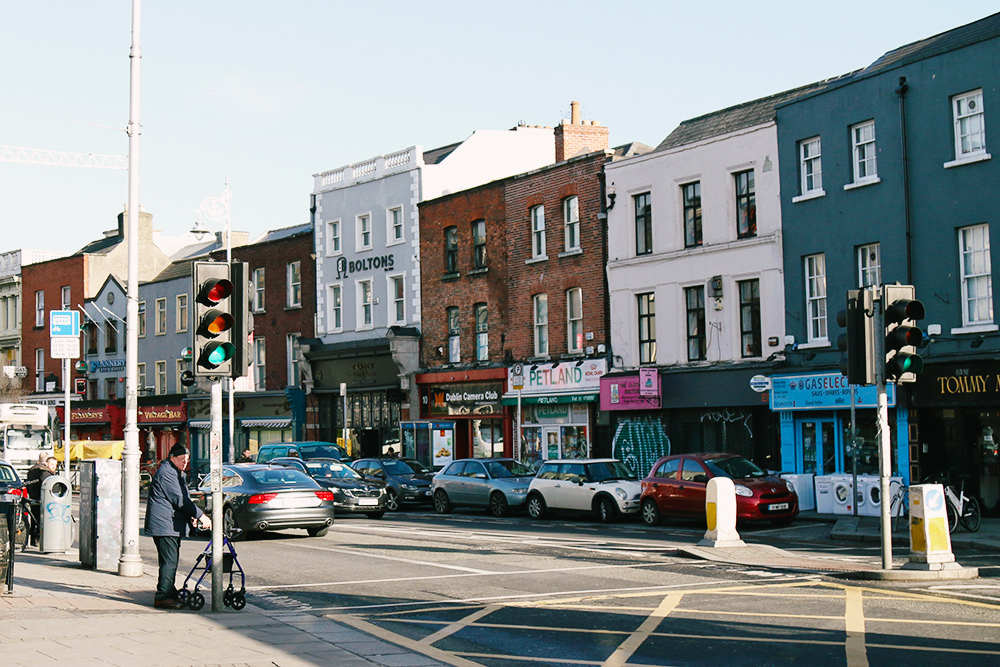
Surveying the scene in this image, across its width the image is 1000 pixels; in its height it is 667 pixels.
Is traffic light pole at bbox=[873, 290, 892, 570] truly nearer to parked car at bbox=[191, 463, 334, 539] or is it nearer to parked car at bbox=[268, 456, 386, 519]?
parked car at bbox=[191, 463, 334, 539]

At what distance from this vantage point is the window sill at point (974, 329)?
82.1 ft

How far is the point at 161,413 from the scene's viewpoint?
58000mm

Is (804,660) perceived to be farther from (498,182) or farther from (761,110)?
(498,182)

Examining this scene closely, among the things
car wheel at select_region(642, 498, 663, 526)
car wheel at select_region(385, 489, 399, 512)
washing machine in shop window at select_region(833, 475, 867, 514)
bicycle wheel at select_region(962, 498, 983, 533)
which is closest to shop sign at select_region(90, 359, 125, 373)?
car wheel at select_region(385, 489, 399, 512)

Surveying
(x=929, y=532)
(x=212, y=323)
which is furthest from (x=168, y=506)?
(x=929, y=532)

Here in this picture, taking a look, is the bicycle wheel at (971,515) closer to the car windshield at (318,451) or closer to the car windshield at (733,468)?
the car windshield at (733,468)

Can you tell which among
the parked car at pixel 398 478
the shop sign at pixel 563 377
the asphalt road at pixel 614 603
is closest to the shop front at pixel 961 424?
the asphalt road at pixel 614 603

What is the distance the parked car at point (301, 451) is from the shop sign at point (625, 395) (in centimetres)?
797

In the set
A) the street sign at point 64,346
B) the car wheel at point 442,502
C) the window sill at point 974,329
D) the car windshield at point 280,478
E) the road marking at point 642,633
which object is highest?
the street sign at point 64,346

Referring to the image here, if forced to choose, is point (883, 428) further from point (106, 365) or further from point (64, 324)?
point (106, 365)

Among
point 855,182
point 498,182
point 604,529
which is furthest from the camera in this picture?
point 498,182

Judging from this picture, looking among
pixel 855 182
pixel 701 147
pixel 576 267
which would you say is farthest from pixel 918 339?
pixel 576 267

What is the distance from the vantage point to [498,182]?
3994 cm

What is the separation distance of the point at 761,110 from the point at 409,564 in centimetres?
2004
